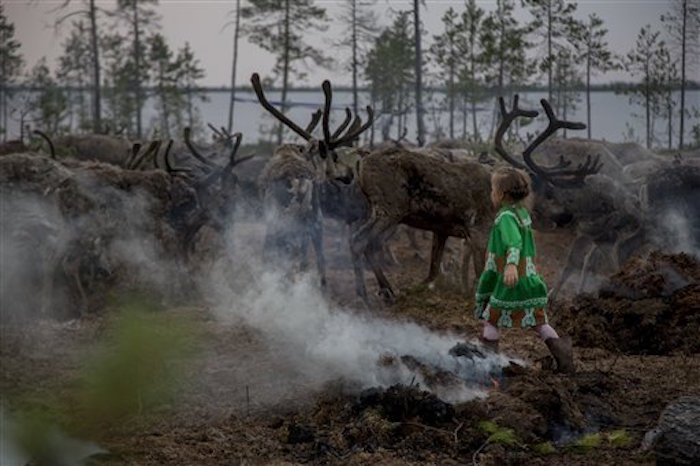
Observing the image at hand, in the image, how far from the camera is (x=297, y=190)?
394 inches

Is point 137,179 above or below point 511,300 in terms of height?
above

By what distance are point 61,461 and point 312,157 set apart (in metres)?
8.74

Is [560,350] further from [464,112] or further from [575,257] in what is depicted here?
[464,112]

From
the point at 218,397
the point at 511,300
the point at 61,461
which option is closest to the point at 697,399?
the point at 511,300

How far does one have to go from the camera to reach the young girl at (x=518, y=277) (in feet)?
20.3

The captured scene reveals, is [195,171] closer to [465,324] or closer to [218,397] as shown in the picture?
[465,324]

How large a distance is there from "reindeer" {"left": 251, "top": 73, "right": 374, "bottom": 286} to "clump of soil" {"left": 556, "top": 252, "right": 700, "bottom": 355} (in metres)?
3.44

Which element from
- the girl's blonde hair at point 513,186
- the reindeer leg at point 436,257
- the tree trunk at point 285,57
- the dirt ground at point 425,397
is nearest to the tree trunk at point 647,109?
the tree trunk at point 285,57

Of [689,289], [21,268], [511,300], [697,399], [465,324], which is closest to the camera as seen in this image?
[697,399]

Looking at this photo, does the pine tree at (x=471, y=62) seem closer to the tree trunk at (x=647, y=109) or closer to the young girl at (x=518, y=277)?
the tree trunk at (x=647, y=109)

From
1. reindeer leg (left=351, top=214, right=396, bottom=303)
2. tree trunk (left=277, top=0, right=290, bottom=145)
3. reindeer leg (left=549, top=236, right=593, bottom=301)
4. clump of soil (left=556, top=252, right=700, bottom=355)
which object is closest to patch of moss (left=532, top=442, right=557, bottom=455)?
clump of soil (left=556, top=252, right=700, bottom=355)

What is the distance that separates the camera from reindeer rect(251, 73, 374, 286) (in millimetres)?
10047

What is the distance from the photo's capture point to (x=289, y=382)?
6488mm

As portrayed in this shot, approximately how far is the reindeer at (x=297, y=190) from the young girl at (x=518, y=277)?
3.94m
